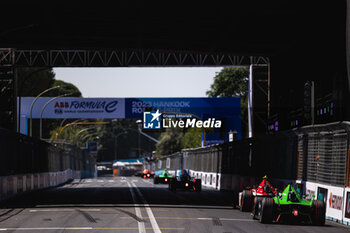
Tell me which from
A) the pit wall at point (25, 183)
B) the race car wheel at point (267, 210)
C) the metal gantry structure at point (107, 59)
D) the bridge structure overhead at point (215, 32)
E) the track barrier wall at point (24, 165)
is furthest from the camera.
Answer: the metal gantry structure at point (107, 59)

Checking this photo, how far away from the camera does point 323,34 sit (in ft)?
102

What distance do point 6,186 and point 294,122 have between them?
1644 centimetres

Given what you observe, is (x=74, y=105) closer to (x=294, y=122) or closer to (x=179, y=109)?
(x=179, y=109)

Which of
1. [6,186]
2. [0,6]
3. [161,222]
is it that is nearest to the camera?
[161,222]

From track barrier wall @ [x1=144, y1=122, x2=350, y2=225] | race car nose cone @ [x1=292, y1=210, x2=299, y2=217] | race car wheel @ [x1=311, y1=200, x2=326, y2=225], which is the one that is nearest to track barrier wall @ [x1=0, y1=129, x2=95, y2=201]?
track barrier wall @ [x1=144, y1=122, x2=350, y2=225]

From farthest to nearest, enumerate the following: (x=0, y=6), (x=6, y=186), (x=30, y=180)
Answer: (x=30, y=180) < (x=6, y=186) < (x=0, y=6)

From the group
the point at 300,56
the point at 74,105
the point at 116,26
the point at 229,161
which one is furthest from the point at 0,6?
the point at 74,105

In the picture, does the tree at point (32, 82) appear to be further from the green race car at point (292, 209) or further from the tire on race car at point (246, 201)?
the green race car at point (292, 209)

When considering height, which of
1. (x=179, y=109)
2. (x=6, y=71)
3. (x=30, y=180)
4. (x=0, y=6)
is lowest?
(x=30, y=180)

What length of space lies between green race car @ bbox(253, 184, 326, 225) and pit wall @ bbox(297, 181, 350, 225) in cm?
100

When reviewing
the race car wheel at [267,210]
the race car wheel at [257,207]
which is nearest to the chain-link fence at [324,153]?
the race car wheel at [257,207]

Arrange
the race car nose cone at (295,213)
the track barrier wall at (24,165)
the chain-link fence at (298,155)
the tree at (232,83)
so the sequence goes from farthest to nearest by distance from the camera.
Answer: the tree at (232,83), the track barrier wall at (24,165), the chain-link fence at (298,155), the race car nose cone at (295,213)

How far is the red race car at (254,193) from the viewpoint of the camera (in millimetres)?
18984

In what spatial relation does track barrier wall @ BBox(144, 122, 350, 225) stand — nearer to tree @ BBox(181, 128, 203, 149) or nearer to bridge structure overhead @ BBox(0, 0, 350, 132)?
bridge structure overhead @ BBox(0, 0, 350, 132)
